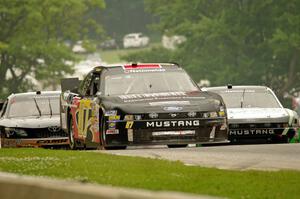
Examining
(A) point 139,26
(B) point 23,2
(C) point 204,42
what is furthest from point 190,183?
(A) point 139,26

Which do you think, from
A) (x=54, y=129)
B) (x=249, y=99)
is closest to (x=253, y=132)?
(x=249, y=99)

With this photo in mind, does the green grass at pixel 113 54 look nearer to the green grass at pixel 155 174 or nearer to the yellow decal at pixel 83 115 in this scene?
the yellow decal at pixel 83 115

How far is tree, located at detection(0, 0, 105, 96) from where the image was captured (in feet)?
267

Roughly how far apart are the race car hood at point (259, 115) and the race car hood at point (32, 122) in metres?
3.44

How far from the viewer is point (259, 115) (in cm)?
2398

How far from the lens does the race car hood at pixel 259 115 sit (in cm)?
2380

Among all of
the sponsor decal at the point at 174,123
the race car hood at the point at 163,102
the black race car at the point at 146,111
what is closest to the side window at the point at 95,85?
the black race car at the point at 146,111

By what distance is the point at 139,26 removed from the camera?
15075 centimetres

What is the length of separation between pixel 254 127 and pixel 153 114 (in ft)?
12.2

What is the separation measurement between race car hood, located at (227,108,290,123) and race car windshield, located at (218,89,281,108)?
0.46 metres

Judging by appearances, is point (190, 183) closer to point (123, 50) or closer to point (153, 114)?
point (153, 114)

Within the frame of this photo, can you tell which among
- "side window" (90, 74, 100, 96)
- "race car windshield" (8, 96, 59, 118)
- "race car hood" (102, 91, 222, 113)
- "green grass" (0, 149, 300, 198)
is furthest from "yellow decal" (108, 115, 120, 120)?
"race car windshield" (8, 96, 59, 118)

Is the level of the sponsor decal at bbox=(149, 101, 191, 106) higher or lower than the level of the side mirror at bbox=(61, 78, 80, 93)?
lower

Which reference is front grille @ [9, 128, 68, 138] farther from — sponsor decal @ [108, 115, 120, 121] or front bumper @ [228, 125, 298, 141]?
sponsor decal @ [108, 115, 120, 121]
